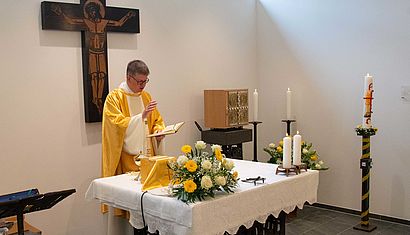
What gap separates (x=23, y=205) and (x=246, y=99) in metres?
3.18

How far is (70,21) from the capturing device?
4008 mm

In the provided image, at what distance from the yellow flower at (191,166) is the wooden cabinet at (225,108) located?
2312 mm

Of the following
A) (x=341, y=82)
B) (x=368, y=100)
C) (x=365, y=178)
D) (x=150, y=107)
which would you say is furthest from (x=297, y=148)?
(x=341, y=82)

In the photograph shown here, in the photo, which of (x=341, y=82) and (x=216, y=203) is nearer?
(x=216, y=203)

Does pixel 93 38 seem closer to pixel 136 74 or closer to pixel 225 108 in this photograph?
pixel 136 74

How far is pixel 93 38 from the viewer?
415 centimetres

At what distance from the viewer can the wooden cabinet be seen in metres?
4.91

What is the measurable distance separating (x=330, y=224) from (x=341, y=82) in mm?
1497

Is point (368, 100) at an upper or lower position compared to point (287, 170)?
upper

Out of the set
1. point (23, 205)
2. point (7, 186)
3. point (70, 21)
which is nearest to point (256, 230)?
point (23, 205)

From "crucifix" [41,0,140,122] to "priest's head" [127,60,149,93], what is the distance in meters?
0.46

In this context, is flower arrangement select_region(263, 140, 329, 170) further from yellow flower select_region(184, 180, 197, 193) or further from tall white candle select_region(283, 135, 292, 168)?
yellow flower select_region(184, 180, 197, 193)

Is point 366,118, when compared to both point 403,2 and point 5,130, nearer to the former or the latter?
point 403,2

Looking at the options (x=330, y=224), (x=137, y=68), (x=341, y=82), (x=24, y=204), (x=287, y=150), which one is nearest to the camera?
(x=24, y=204)
